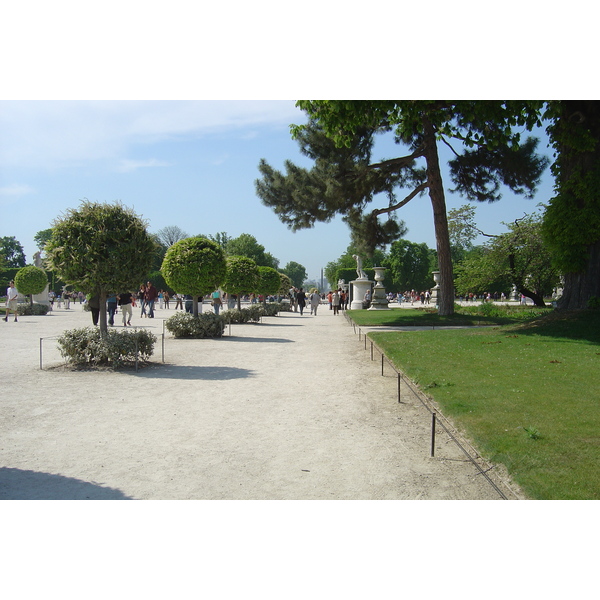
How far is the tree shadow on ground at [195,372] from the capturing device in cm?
920

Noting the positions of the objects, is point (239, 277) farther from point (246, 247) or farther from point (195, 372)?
point (246, 247)

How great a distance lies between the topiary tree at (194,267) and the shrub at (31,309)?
53.9 feet

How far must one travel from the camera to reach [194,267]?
48.5ft

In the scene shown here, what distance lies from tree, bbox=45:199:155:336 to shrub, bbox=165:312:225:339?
5.53 m

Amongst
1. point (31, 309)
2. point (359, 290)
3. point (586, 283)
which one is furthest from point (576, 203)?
point (31, 309)

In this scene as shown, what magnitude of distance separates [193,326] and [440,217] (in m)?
11.6

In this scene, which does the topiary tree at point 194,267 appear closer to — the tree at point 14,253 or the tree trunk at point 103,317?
the tree trunk at point 103,317

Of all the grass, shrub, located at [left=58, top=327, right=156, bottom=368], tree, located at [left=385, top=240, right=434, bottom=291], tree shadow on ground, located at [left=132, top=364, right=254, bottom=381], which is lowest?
tree shadow on ground, located at [left=132, top=364, right=254, bottom=381]

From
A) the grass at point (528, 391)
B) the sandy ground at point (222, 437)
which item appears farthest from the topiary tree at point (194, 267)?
the sandy ground at point (222, 437)

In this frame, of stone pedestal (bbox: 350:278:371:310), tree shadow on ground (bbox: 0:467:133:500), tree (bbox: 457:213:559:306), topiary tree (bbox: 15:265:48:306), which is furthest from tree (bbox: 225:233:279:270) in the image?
tree shadow on ground (bbox: 0:467:133:500)

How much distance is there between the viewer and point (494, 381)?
307 inches

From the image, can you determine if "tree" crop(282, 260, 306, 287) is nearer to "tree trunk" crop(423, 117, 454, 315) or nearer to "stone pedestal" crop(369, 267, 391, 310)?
"stone pedestal" crop(369, 267, 391, 310)

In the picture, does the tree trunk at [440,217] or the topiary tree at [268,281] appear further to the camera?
the topiary tree at [268,281]

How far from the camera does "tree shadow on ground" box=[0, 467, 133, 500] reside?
4.03 m
